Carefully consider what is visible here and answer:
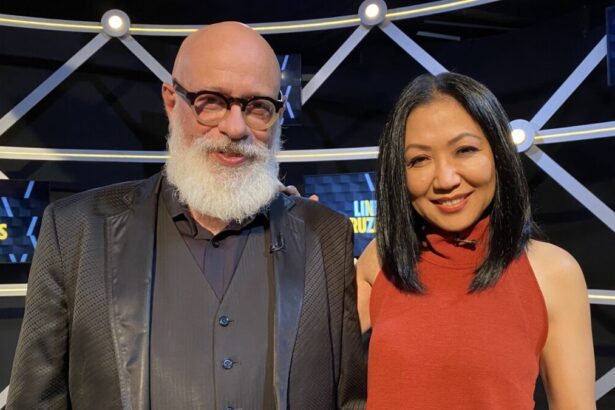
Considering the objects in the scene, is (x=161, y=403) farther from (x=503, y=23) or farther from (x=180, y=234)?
(x=503, y=23)

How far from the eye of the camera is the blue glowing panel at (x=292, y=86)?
3482 mm

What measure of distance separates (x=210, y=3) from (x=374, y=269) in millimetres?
2790

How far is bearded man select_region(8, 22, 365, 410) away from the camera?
115 centimetres

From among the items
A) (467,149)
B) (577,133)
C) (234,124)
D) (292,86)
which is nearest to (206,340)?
(234,124)

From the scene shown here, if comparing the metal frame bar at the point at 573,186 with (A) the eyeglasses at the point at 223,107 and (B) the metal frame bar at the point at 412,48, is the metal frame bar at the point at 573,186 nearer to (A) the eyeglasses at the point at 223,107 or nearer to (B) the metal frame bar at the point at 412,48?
(B) the metal frame bar at the point at 412,48

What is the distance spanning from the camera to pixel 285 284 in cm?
123

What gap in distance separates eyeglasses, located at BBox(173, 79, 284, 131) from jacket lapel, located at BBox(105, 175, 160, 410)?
0.25 meters

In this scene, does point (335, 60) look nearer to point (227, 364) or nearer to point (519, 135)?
point (519, 135)

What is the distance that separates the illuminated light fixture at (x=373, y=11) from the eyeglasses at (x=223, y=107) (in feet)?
7.32

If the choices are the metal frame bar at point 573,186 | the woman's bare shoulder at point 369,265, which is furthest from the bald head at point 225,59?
the metal frame bar at point 573,186

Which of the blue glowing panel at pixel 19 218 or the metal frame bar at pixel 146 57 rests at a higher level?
the metal frame bar at pixel 146 57

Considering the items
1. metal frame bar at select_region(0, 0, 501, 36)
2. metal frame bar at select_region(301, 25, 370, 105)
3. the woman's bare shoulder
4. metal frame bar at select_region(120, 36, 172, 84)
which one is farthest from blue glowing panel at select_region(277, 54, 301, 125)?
the woman's bare shoulder

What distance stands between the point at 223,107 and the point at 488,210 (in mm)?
714

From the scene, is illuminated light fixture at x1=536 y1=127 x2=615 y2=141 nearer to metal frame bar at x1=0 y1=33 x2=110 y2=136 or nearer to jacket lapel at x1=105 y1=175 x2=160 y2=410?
jacket lapel at x1=105 y1=175 x2=160 y2=410
